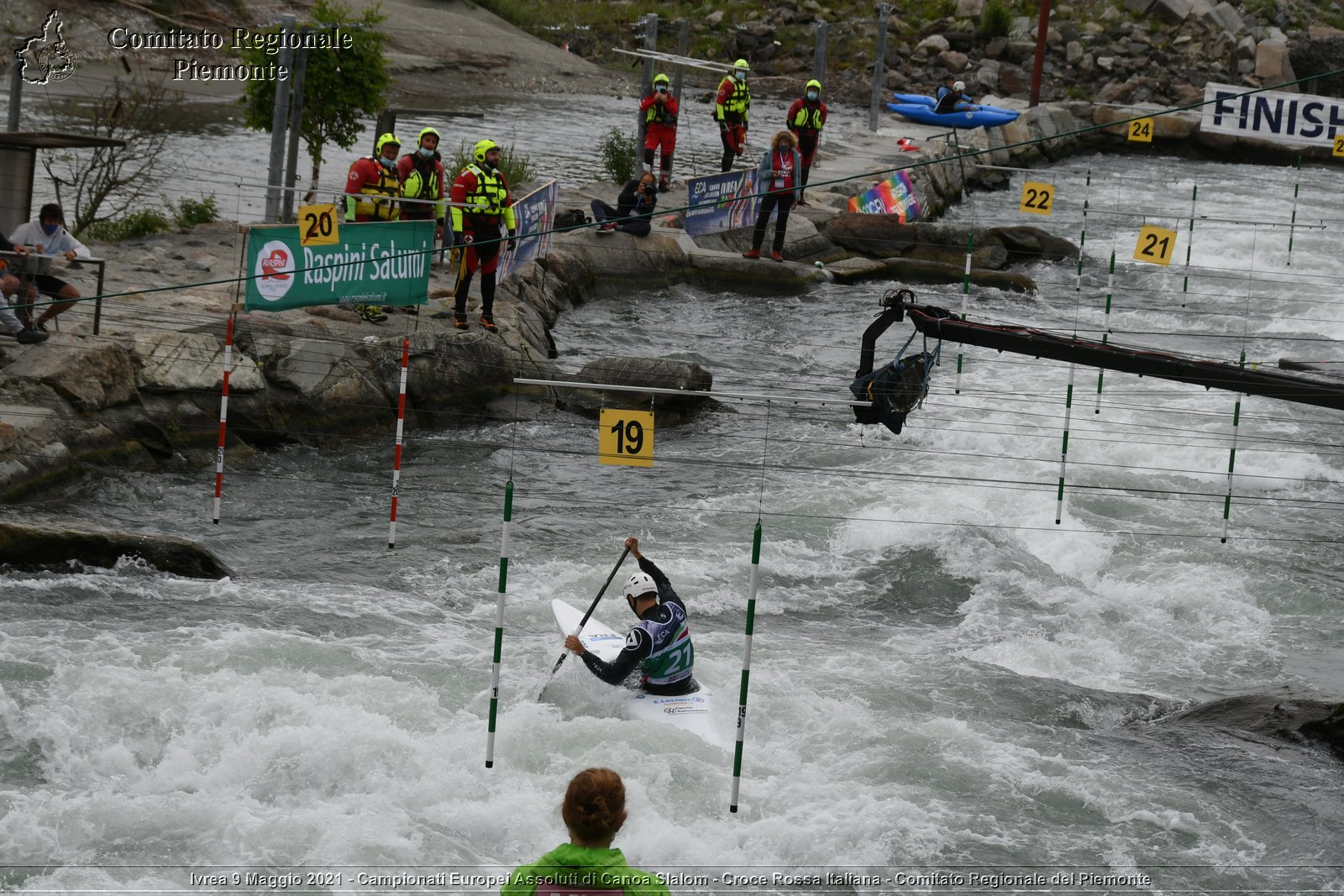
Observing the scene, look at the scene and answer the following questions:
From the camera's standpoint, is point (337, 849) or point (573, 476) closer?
point (337, 849)

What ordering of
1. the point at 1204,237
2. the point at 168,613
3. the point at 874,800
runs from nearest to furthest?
1. the point at 874,800
2. the point at 168,613
3. the point at 1204,237

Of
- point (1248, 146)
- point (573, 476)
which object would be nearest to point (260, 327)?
point (573, 476)

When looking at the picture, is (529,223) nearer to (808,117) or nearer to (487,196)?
(487,196)

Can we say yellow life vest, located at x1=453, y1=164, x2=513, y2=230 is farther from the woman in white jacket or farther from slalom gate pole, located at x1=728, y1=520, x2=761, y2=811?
slalom gate pole, located at x1=728, y1=520, x2=761, y2=811

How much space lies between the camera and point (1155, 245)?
53.8 ft

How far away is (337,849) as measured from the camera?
7.09 m

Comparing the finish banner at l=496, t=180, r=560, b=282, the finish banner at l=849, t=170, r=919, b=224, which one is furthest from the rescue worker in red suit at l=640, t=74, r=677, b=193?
the finish banner at l=849, t=170, r=919, b=224

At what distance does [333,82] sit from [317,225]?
415cm

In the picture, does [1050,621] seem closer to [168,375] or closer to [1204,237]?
[168,375]

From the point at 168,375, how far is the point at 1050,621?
23.5 ft

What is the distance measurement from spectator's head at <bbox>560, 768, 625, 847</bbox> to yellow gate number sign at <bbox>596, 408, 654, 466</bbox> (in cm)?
407

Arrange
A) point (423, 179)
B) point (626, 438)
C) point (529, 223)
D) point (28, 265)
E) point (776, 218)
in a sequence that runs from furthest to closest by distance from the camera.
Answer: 1. point (776, 218)
2. point (529, 223)
3. point (423, 179)
4. point (28, 265)
5. point (626, 438)

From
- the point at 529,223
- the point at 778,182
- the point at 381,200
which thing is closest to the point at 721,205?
the point at 778,182

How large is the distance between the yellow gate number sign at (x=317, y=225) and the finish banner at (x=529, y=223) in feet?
8.24
